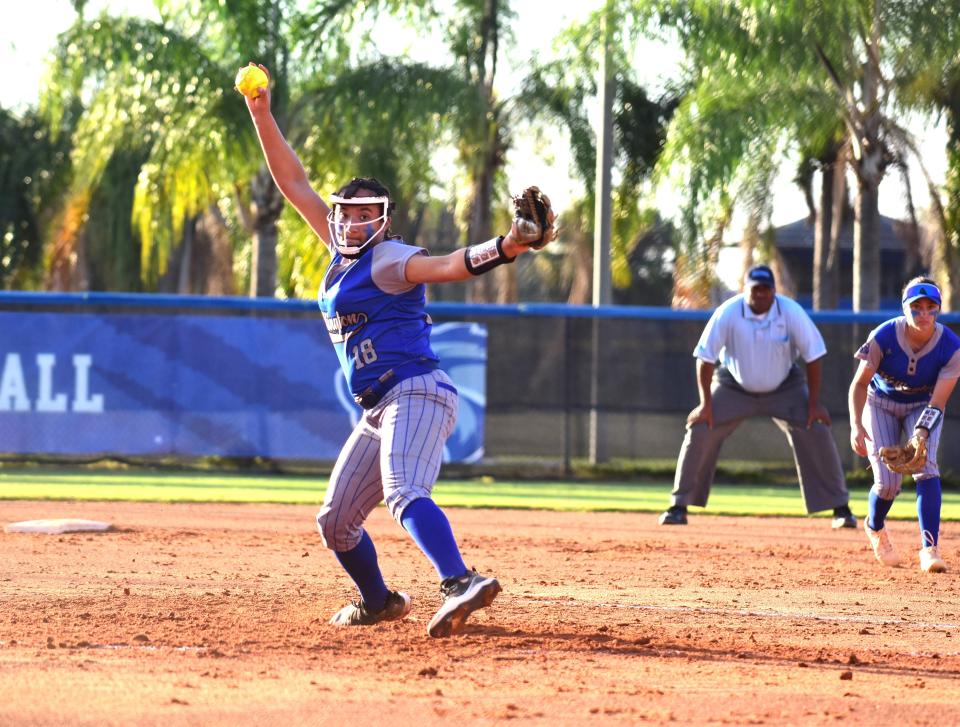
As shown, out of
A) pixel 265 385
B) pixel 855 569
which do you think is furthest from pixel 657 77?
pixel 855 569

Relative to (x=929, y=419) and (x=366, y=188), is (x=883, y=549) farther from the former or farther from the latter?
(x=366, y=188)

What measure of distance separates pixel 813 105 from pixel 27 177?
2062cm

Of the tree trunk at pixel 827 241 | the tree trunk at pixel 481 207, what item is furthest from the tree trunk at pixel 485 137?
the tree trunk at pixel 827 241

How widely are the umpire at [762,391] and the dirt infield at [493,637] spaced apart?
0.99 metres

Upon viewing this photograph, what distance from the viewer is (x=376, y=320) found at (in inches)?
237

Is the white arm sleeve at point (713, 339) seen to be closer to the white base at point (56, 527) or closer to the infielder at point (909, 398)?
the infielder at point (909, 398)

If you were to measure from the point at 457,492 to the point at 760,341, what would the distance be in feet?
15.1

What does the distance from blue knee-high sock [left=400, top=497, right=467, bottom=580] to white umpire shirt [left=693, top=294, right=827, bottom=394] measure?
17.9 feet

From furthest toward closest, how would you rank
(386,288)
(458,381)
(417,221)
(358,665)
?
(417,221), (458,381), (386,288), (358,665)

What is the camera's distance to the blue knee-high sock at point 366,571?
6.31m

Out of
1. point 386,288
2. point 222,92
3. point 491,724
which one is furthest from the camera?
point 222,92

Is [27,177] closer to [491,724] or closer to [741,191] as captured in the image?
[741,191]

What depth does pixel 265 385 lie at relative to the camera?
1644 centimetres

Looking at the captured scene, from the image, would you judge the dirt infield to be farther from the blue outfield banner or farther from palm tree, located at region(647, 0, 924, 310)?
palm tree, located at region(647, 0, 924, 310)
